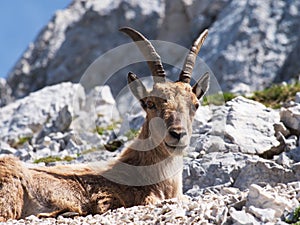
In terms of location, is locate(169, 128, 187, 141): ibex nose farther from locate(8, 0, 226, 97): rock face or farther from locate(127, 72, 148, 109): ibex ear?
locate(8, 0, 226, 97): rock face

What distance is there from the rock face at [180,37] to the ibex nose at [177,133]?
764 inches

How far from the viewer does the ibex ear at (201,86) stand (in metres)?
14.5

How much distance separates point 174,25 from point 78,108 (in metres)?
19.5

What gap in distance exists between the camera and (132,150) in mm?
14000

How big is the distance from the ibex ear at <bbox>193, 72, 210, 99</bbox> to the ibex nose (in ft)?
4.66

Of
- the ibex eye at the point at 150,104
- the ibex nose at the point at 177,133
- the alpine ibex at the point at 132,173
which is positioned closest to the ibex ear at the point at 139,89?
the alpine ibex at the point at 132,173

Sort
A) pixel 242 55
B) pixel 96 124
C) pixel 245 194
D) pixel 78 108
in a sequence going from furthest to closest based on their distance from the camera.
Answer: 1. pixel 242 55
2. pixel 78 108
3. pixel 96 124
4. pixel 245 194

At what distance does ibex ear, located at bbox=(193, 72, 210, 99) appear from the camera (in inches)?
570

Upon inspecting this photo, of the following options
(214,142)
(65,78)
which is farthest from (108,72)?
(214,142)

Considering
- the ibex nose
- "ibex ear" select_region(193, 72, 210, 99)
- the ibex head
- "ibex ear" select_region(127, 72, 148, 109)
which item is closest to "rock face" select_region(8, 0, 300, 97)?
"ibex ear" select_region(193, 72, 210, 99)

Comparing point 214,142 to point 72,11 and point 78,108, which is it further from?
point 72,11

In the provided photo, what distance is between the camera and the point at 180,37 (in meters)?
43.1

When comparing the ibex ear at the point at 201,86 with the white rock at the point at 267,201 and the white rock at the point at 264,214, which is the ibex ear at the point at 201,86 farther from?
the white rock at the point at 264,214

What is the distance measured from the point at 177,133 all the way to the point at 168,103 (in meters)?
0.75
